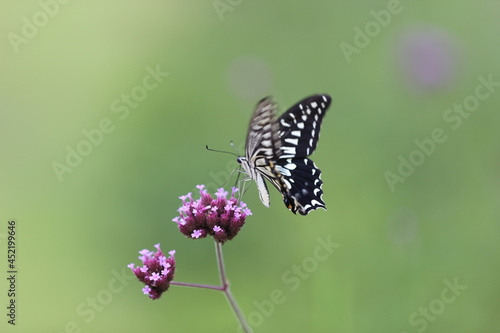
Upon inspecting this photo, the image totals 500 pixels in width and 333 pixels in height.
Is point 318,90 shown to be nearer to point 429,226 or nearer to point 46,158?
point 429,226

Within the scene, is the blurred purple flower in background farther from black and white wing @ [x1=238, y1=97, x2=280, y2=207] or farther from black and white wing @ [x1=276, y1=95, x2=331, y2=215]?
black and white wing @ [x1=238, y1=97, x2=280, y2=207]

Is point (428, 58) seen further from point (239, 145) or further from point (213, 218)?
point (213, 218)

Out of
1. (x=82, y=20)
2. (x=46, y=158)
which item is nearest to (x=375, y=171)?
Answer: (x=46, y=158)

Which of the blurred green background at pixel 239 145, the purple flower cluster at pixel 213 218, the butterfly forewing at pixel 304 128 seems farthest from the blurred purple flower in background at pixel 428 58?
the purple flower cluster at pixel 213 218

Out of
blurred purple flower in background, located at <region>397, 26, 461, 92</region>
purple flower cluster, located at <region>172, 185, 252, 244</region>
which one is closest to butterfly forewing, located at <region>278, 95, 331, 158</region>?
purple flower cluster, located at <region>172, 185, 252, 244</region>

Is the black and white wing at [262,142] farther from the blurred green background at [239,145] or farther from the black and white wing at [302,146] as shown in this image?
the blurred green background at [239,145]
